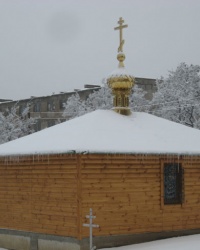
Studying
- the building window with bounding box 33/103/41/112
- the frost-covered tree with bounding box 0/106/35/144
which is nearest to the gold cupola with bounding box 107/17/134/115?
the frost-covered tree with bounding box 0/106/35/144

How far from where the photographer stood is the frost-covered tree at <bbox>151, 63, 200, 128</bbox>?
130ft

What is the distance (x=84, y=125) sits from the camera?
17.8 m

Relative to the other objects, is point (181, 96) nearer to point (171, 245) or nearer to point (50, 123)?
point (171, 245)

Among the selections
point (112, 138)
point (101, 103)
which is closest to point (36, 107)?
point (101, 103)

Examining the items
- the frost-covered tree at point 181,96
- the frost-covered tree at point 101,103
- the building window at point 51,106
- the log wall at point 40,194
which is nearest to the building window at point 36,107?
the building window at point 51,106

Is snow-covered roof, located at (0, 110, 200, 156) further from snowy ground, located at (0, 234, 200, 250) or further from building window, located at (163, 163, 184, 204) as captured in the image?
snowy ground, located at (0, 234, 200, 250)

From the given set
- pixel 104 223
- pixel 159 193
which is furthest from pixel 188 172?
pixel 104 223

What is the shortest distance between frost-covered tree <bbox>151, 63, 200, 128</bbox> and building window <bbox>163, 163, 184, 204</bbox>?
2030cm

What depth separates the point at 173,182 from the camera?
18.1 m

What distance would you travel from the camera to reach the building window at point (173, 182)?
1791 centimetres

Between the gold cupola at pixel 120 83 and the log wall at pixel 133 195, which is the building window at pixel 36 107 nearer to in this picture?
the gold cupola at pixel 120 83

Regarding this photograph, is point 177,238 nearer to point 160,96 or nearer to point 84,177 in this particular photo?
point 84,177

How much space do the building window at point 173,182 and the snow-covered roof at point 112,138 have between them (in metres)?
0.75

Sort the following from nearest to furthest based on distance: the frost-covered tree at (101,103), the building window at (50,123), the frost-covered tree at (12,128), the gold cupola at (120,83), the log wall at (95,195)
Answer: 1. the log wall at (95,195)
2. the gold cupola at (120,83)
3. the frost-covered tree at (101,103)
4. the frost-covered tree at (12,128)
5. the building window at (50,123)
